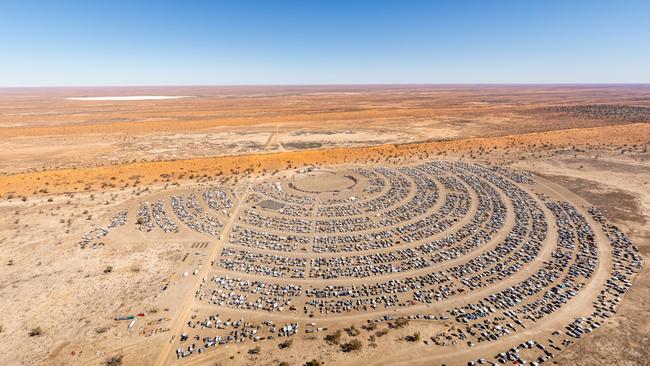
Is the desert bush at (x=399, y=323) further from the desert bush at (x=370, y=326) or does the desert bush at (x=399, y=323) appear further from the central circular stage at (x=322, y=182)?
the central circular stage at (x=322, y=182)

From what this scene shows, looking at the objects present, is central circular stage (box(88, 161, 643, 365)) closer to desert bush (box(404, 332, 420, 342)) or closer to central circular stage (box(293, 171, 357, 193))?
desert bush (box(404, 332, 420, 342))

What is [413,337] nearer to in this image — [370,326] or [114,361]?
[370,326]

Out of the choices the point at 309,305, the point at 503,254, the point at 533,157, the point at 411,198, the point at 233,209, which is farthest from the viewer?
the point at 533,157

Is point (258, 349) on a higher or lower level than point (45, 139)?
lower

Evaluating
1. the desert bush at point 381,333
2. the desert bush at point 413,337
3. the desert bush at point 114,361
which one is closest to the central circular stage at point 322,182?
the desert bush at point 381,333

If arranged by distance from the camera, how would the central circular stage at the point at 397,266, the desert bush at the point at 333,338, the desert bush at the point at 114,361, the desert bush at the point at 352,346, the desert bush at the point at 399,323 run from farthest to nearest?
the desert bush at the point at 399,323
the central circular stage at the point at 397,266
the desert bush at the point at 333,338
the desert bush at the point at 352,346
the desert bush at the point at 114,361

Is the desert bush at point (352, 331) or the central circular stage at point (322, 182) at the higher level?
the central circular stage at point (322, 182)

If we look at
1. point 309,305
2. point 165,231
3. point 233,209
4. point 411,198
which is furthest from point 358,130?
point 309,305

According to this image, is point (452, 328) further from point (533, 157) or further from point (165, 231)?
point (533, 157)
